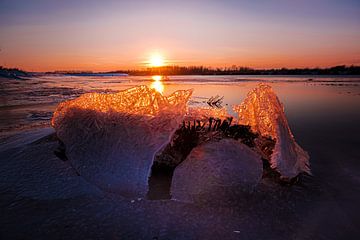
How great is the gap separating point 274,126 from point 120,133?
196 centimetres

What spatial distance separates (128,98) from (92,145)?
0.71m

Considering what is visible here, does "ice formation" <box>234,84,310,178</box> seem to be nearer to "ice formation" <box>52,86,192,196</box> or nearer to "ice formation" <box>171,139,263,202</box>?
"ice formation" <box>171,139,263,202</box>

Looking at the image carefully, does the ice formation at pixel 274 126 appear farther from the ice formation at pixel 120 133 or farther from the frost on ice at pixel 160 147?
the ice formation at pixel 120 133

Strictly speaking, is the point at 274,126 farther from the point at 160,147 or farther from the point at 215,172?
the point at 160,147

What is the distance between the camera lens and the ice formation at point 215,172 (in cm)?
273

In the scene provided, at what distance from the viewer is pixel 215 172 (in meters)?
2.89

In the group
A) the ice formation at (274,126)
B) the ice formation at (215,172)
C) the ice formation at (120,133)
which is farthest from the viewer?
the ice formation at (274,126)

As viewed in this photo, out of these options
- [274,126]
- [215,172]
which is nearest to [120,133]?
[215,172]

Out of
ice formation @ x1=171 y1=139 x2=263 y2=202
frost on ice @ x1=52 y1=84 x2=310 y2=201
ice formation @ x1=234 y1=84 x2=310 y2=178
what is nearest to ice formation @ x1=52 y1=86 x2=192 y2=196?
frost on ice @ x1=52 y1=84 x2=310 y2=201

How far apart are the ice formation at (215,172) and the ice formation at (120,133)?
1.47 feet

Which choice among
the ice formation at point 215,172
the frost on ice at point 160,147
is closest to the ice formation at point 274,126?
the frost on ice at point 160,147

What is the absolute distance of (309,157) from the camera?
409cm

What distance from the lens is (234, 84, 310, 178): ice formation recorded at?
9.91ft

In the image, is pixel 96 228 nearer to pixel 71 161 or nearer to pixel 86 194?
pixel 86 194
